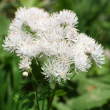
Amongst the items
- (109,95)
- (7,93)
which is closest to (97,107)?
(109,95)

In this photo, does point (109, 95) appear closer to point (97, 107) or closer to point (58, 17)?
point (97, 107)

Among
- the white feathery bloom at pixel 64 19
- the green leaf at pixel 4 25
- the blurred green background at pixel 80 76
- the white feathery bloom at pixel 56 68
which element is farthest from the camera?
the green leaf at pixel 4 25

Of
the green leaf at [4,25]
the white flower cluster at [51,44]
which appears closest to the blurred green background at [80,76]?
the green leaf at [4,25]

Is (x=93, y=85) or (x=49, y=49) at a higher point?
(x=93, y=85)

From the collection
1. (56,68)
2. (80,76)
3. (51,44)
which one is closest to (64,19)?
(51,44)

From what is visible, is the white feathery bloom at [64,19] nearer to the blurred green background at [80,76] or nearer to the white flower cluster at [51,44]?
the white flower cluster at [51,44]

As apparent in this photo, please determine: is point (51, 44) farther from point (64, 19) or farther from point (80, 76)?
point (80, 76)
